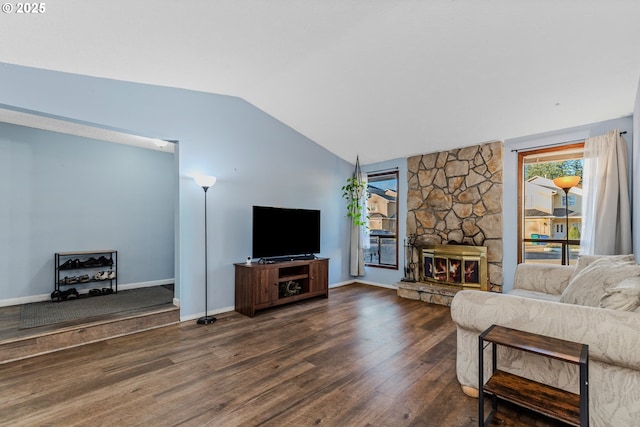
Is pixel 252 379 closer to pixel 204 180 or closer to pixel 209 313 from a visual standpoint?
pixel 209 313

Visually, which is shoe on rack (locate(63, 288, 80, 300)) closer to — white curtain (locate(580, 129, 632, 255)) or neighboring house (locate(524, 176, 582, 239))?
neighboring house (locate(524, 176, 582, 239))

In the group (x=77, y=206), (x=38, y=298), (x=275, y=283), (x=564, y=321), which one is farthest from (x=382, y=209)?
(x=38, y=298)

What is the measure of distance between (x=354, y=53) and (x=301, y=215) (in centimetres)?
241

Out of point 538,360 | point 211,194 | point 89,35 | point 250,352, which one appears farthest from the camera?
point 211,194

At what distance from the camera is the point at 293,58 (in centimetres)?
296

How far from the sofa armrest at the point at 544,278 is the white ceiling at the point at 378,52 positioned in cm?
186

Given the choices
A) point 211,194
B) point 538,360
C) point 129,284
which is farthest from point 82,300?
point 538,360

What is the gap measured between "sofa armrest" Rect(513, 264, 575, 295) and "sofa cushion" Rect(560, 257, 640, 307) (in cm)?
90

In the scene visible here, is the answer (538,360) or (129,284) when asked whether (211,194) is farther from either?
(538,360)

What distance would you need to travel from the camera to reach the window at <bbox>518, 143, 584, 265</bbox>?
3.88 m

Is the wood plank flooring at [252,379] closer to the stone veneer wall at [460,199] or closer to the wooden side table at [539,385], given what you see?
the wooden side table at [539,385]

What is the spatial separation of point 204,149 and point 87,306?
246 centimetres

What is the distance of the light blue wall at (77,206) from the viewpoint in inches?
147

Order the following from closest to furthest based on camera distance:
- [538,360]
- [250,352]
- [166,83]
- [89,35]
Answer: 1. [538,360]
2. [89,35]
3. [250,352]
4. [166,83]
